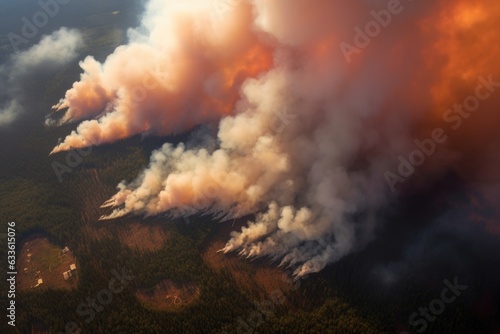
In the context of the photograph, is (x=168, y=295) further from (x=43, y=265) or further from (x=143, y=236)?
(x=43, y=265)

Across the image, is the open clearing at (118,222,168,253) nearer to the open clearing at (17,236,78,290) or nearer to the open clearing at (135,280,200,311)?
the open clearing at (135,280,200,311)

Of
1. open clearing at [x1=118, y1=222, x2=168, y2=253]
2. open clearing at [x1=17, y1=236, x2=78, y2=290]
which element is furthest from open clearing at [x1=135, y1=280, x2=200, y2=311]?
open clearing at [x1=17, y1=236, x2=78, y2=290]

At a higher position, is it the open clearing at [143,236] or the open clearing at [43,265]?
the open clearing at [43,265]

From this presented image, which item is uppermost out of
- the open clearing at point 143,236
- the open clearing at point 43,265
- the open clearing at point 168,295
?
the open clearing at point 43,265

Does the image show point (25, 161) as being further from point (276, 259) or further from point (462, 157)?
point (462, 157)

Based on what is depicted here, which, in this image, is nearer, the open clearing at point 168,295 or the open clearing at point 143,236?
the open clearing at point 168,295

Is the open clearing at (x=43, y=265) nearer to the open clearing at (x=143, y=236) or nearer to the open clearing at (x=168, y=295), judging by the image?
the open clearing at (x=143, y=236)

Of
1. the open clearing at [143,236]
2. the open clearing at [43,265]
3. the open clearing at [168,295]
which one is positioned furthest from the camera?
the open clearing at [143,236]

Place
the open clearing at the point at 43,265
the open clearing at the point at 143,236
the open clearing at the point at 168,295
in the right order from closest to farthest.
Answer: the open clearing at the point at 168,295
the open clearing at the point at 43,265
the open clearing at the point at 143,236

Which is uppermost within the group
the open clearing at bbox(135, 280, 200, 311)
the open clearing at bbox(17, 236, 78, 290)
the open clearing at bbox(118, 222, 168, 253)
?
the open clearing at bbox(17, 236, 78, 290)

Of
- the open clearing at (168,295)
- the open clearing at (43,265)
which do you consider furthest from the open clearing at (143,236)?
the open clearing at (43,265)

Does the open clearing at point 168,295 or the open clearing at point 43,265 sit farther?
the open clearing at point 43,265
